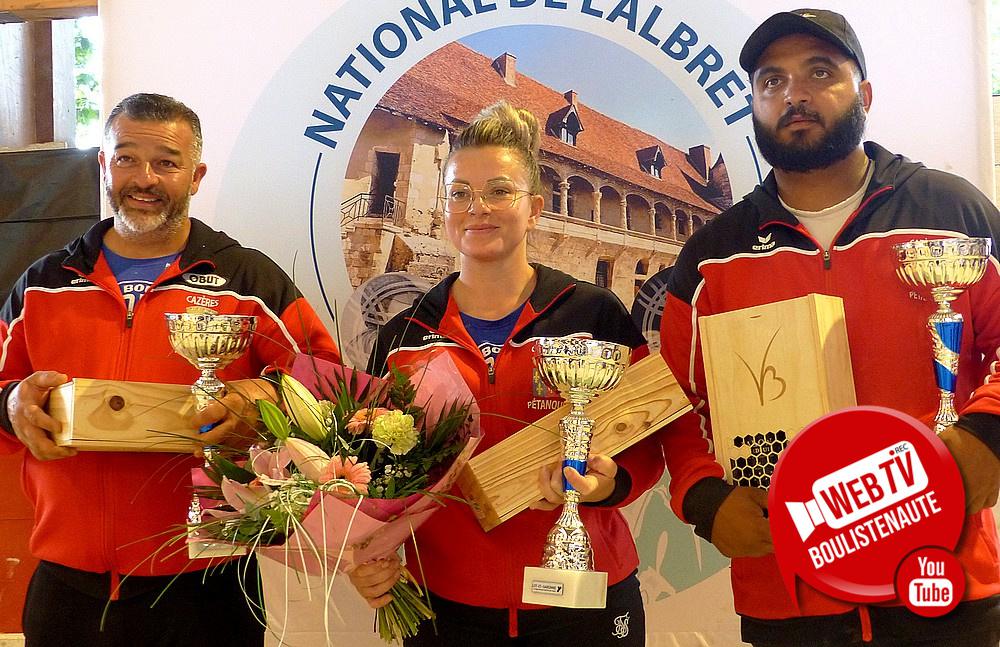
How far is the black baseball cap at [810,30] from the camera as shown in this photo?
211 cm

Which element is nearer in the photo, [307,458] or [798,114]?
[307,458]

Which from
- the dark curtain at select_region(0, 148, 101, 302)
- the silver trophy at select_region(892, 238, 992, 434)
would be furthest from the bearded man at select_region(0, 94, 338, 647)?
the silver trophy at select_region(892, 238, 992, 434)

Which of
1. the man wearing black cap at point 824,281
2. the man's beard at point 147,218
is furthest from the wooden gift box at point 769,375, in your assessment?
the man's beard at point 147,218

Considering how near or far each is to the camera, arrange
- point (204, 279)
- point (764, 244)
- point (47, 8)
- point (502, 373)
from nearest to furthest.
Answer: point (764, 244) → point (502, 373) → point (204, 279) → point (47, 8)

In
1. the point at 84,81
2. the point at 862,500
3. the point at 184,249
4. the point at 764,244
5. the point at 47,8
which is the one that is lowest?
the point at 862,500

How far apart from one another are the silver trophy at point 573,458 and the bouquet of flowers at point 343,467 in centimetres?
23

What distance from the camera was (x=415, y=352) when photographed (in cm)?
236

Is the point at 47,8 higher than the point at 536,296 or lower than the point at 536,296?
higher

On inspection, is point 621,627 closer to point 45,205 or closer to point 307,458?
point 307,458

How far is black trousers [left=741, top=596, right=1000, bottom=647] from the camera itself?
191 cm

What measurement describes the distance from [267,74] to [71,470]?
1.46 metres

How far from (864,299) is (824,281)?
93 millimetres

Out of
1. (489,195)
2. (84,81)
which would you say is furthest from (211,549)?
(84,81)

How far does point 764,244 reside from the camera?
217cm
